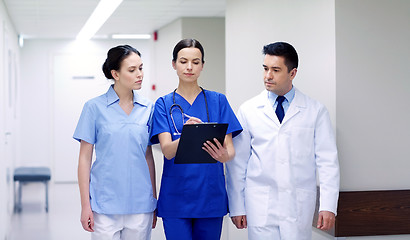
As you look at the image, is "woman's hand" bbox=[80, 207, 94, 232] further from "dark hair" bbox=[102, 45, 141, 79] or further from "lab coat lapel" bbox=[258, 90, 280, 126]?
"lab coat lapel" bbox=[258, 90, 280, 126]

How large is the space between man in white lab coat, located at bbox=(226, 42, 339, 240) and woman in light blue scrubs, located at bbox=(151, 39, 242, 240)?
0.14m

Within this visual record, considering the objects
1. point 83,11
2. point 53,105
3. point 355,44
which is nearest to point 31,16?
point 83,11

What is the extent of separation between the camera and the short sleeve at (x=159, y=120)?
238 cm

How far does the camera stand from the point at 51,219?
643 cm

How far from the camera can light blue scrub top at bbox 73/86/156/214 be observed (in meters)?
2.47

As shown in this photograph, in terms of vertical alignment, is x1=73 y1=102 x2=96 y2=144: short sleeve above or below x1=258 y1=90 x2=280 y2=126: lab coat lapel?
below

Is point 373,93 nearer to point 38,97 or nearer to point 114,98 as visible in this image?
point 114,98

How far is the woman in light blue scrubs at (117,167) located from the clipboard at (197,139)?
309 mm

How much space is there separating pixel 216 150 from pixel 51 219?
15.2ft

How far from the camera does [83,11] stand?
6531mm

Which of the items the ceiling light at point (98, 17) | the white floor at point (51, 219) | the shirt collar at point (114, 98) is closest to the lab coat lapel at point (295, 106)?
the shirt collar at point (114, 98)

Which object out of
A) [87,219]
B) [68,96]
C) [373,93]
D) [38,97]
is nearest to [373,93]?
[373,93]

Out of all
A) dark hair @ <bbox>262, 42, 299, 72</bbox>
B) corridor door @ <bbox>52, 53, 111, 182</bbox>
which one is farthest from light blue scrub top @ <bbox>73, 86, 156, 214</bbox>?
corridor door @ <bbox>52, 53, 111, 182</bbox>

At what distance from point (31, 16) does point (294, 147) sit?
17.3 ft
